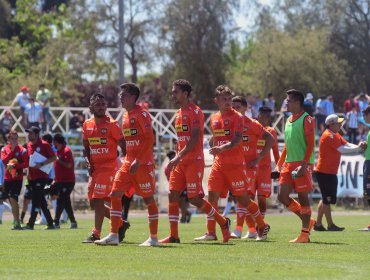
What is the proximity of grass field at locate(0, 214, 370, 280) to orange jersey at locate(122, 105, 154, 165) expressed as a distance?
1.33 m

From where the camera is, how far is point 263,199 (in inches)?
785

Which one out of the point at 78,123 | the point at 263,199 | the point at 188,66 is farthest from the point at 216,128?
the point at 188,66

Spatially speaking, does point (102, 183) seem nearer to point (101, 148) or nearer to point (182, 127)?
point (101, 148)

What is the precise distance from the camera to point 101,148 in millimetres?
16984

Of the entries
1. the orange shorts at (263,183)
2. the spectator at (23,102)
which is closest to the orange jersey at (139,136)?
the orange shorts at (263,183)

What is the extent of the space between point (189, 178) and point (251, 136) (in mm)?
2579

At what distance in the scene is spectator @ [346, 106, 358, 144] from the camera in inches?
1661

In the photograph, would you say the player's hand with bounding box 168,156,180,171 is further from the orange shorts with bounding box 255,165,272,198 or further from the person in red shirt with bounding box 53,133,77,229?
the person in red shirt with bounding box 53,133,77,229

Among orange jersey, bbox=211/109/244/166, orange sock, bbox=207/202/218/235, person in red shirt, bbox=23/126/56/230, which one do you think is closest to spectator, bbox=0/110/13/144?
person in red shirt, bbox=23/126/56/230

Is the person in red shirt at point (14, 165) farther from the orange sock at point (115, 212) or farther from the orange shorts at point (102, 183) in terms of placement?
the orange sock at point (115, 212)

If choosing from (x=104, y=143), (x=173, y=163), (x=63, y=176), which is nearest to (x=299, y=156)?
(x=173, y=163)

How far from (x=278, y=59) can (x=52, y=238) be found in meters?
45.6

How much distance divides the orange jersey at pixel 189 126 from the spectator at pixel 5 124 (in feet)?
70.9

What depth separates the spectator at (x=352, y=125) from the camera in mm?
42188
